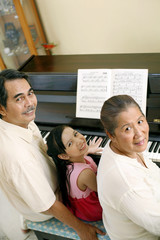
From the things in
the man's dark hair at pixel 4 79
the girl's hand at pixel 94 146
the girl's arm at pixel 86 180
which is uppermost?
the man's dark hair at pixel 4 79

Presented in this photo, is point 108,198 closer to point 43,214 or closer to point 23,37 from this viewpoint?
point 43,214

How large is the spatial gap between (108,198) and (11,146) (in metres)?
0.61

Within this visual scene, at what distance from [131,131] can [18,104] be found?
0.72 meters

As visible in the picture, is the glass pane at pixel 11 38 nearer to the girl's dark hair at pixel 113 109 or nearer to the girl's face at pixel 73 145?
the girl's face at pixel 73 145

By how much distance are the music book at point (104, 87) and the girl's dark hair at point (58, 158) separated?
0.45 m

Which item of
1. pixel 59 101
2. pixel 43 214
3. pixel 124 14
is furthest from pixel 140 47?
pixel 43 214

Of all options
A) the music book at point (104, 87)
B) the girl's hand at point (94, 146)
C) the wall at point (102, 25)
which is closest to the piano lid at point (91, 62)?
the music book at point (104, 87)

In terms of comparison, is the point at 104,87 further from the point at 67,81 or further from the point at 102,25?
the point at 102,25

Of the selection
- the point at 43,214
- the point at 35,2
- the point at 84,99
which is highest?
the point at 35,2

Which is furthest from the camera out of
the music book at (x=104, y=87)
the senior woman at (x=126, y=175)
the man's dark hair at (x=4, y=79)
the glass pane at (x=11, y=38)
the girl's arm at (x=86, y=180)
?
the glass pane at (x=11, y=38)

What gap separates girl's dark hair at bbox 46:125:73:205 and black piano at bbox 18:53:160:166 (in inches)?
15.4

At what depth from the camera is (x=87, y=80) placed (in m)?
2.00

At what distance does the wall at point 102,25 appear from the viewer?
3.65 meters

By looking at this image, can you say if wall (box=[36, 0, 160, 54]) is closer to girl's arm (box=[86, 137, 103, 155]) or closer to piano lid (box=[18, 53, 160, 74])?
piano lid (box=[18, 53, 160, 74])
